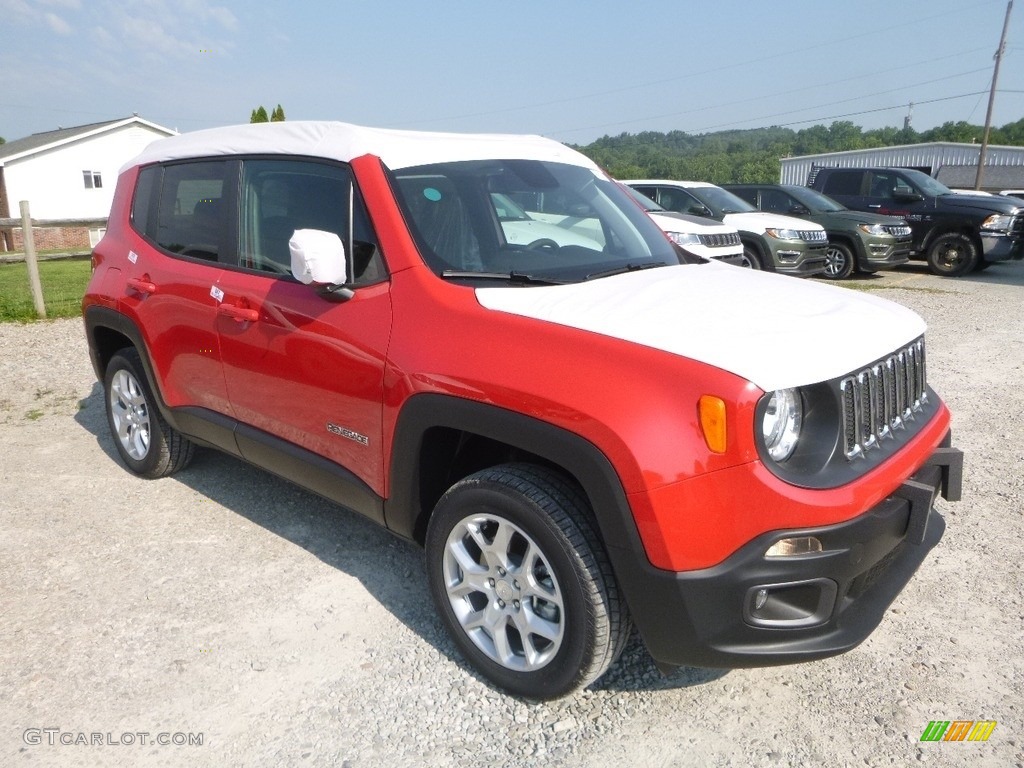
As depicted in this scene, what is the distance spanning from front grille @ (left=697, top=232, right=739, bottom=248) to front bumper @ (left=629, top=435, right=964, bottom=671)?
8.66 m

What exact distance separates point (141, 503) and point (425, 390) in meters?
2.57

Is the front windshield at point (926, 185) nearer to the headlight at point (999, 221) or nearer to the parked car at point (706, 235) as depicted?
the headlight at point (999, 221)

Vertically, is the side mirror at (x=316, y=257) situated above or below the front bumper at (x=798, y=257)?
above

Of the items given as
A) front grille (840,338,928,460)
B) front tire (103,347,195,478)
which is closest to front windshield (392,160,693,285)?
front grille (840,338,928,460)

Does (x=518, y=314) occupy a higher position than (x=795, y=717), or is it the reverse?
(x=518, y=314)

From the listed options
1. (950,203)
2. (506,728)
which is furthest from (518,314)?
(950,203)

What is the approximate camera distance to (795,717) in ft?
9.05

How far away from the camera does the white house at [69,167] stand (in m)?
38.6

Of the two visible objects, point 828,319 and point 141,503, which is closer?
point 828,319

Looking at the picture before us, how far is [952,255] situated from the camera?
14.8 m

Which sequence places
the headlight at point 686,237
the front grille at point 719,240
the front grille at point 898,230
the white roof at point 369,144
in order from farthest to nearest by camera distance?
the front grille at point 898,230 < the front grille at point 719,240 < the headlight at point 686,237 < the white roof at point 369,144

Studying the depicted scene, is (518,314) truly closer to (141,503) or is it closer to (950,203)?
(141,503)

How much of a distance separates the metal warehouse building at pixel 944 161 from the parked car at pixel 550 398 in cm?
3874

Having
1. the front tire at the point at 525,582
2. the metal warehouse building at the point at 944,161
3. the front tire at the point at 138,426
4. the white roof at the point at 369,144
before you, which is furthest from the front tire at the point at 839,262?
the metal warehouse building at the point at 944,161
